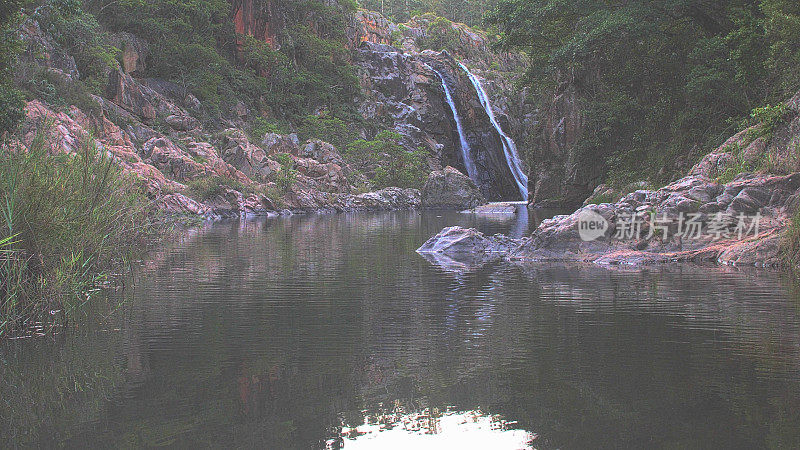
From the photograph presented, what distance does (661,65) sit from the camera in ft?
103

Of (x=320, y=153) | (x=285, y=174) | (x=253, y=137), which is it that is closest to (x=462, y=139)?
(x=320, y=153)

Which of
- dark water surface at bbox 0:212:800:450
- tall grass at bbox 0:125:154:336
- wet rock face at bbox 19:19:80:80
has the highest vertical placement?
wet rock face at bbox 19:19:80:80

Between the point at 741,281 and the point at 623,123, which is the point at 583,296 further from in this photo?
the point at 623,123

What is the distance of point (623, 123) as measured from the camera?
34000 mm

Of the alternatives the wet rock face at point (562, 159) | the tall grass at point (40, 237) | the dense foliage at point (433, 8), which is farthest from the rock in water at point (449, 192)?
the dense foliage at point (433, 8)

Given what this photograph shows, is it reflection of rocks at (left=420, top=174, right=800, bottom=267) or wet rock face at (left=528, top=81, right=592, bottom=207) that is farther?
wet rock face at (left=528, top=81, right=592, bottom=207)

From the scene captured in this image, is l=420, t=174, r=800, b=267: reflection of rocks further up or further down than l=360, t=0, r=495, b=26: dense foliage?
further down

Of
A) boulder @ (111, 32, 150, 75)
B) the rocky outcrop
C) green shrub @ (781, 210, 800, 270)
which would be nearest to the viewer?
green shrub @ (781, 210, 800, 270)

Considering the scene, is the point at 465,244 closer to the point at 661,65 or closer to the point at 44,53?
the point at 661,65

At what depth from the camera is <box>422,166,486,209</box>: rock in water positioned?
48.5m

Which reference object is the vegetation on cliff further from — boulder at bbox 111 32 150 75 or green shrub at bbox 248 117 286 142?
green shrub at bbox 248 117 286 142

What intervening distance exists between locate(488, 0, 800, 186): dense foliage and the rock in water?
38.0ft

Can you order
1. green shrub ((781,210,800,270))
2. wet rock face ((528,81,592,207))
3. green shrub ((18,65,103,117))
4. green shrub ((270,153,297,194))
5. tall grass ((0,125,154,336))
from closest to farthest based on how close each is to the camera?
tall grass ((0,125,154,336)) < green shrub ((781,210,800,270)) < green shrub ((18,65,103,117)) < wet rock face ((528,81,592,207)) < green shrub ((270,153,297,194))

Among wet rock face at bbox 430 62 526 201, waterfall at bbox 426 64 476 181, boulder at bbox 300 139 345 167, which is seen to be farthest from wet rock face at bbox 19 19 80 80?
waterfall at bbox 426 64 476 181
